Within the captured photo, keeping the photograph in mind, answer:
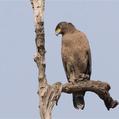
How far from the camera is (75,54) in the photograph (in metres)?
13.7

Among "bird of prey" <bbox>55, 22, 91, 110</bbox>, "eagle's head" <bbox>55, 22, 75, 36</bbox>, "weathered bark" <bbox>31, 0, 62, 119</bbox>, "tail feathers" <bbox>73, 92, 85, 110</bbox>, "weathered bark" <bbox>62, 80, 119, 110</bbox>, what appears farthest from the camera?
"eagle's head" <bbox>55, 22, 75, 36</bbox>

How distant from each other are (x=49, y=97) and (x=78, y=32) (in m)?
3.74

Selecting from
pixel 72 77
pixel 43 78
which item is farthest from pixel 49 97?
pixel 72 77

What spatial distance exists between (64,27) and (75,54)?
2.30 ft

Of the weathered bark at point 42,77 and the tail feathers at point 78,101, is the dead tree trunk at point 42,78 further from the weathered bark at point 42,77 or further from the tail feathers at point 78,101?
the tail feathers at point 78,101

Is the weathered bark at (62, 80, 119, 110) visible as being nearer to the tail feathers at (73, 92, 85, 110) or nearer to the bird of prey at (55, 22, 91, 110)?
the tail feathers at (73, 92, 85, 110)

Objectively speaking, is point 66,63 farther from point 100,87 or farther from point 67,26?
point 100,87

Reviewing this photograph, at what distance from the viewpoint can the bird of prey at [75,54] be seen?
13695 millimetres

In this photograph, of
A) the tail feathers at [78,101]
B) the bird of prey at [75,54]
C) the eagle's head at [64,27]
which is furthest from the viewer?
the eagle's head at [64,27]

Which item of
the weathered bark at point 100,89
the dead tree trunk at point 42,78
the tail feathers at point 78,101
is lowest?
the tail feathers at point 78,101

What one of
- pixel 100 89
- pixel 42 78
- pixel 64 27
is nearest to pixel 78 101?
pixel 64 27

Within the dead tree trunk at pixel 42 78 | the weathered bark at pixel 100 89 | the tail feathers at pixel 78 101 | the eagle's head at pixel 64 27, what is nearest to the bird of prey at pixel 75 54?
the eagle's head at pixel 64 27

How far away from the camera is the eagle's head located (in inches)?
547

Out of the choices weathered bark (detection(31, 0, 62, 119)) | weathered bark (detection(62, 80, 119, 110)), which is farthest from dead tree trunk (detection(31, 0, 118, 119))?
weathered bark (detection(62, 80, 119, 110))
